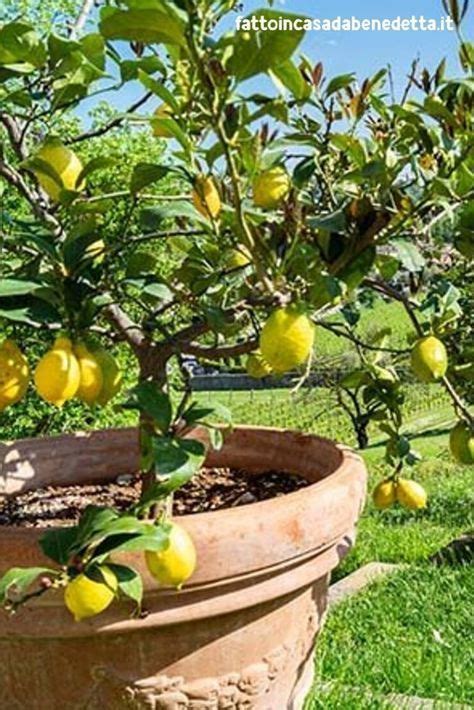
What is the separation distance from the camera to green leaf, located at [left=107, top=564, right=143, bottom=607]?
743 millimetres

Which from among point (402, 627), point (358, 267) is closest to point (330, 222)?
point (358, 267)

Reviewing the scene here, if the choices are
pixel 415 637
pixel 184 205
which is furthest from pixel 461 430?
pixel 415 637

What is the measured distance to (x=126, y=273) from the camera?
3.20ft

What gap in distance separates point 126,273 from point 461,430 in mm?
434

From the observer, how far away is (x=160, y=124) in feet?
2.14

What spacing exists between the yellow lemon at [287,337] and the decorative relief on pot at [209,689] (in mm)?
398

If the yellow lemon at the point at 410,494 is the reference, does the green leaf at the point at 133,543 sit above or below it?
above

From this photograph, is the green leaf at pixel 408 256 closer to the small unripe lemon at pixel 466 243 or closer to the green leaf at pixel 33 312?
the small unripe lemon at pixel 466 243

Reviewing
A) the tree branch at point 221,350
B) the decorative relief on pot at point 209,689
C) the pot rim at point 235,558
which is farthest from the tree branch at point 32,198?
the decorative relief on pot at point 209,689

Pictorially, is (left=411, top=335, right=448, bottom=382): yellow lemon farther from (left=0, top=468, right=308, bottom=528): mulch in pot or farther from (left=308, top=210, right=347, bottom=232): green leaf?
(left=0, top=468, right=308, bottom=528): mulch in pot

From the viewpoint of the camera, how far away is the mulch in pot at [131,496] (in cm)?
113

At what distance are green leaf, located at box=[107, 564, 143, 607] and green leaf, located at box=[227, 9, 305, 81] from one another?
0.42 metres

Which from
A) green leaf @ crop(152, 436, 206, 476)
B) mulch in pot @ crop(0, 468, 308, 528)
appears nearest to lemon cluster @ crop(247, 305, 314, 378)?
green leaf @ crop(152, 436, 206, 476)

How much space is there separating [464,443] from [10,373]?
54 centimetres
